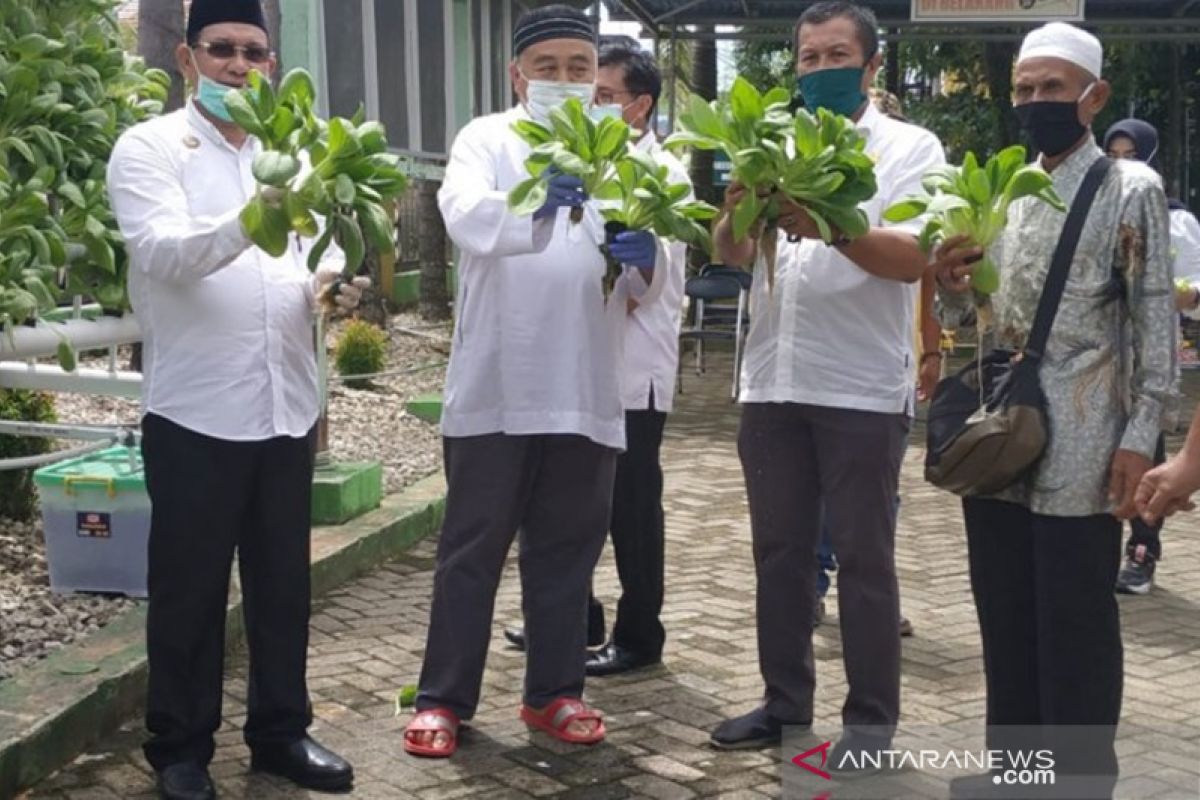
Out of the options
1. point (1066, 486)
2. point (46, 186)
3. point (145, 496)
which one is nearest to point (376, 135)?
point (46, 186)

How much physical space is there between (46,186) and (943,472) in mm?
2399

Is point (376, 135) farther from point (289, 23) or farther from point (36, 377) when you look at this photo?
point (289, 23)

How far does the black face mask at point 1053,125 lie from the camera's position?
13.0 feet

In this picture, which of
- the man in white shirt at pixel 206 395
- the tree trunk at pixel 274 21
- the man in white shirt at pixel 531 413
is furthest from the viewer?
the tree trunk at pixel 274 21

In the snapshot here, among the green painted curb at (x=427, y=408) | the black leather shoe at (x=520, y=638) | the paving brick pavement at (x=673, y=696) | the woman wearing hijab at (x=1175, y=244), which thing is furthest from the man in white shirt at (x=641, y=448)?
the green painted curb at (x=427, y=408)

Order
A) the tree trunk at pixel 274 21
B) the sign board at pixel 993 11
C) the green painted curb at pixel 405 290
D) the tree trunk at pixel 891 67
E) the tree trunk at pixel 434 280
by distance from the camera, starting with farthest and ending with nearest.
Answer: the tree trunk at pixel 891 67
the green painted curb at pixel 405 290
the tree trunk at pixel 434 280
the sign board at pixel 993 11
the tree trunk at pixel 274 21

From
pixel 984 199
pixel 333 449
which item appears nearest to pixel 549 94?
pixel 984 199

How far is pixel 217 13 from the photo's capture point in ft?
13.9

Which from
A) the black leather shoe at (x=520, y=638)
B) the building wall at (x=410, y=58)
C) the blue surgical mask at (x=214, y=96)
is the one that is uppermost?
the building wall at (x=410, y=58)

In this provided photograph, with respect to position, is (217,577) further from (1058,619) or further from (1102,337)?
(1102,337)

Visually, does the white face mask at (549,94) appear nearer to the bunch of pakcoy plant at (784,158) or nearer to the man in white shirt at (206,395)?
the bunch of pakcoy plant at (784,158)

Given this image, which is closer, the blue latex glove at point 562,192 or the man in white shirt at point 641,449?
the blue latex glove at point 562,192

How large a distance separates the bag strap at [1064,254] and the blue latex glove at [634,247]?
107cm

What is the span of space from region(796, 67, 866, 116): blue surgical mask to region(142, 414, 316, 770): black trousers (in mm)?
1695
